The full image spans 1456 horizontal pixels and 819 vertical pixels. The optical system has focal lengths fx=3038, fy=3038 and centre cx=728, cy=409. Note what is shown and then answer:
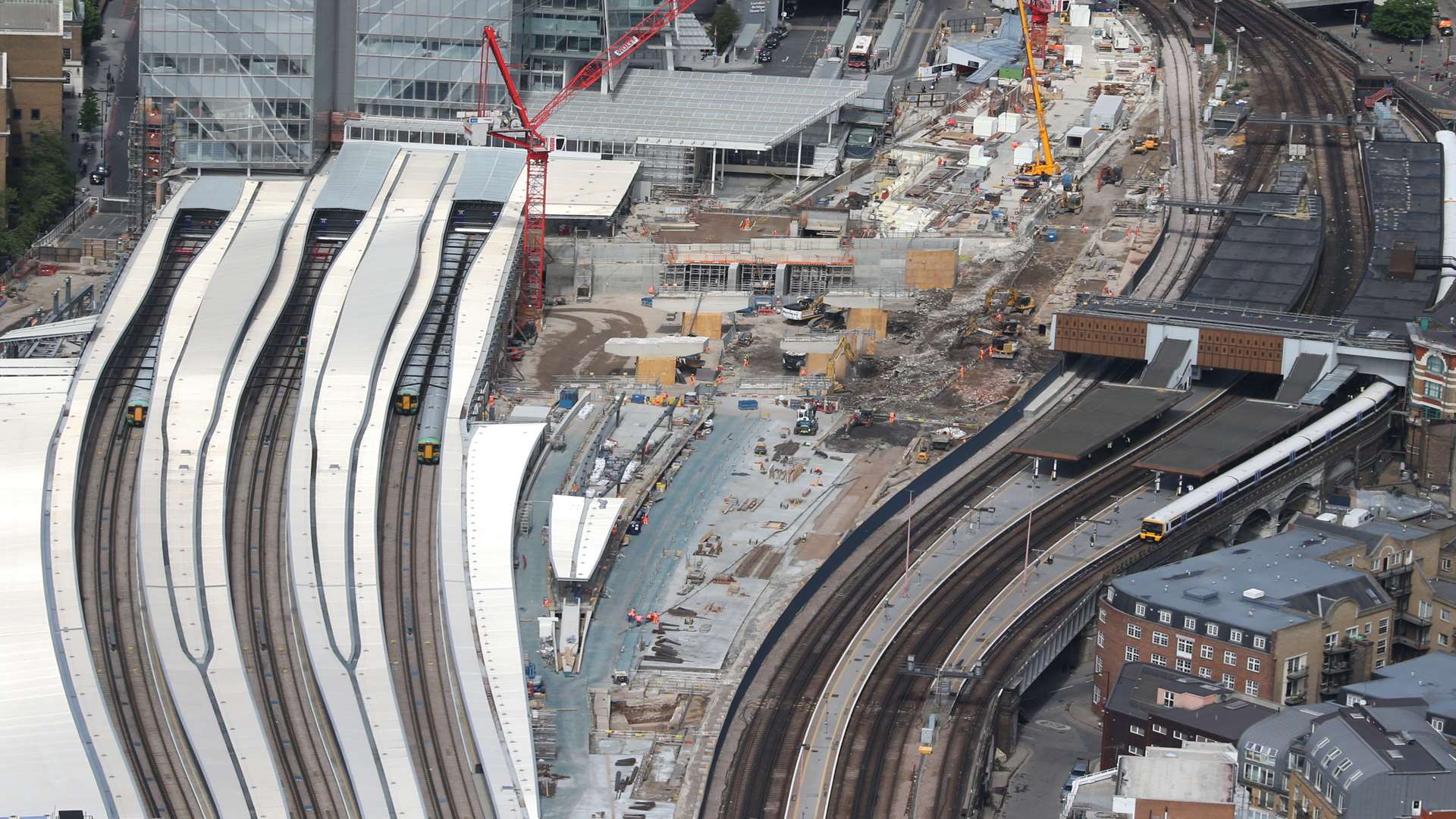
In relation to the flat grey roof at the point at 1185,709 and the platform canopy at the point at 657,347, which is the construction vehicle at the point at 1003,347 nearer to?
the platform canopy at the point at 657,347

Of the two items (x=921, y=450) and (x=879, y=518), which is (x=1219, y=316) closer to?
(x=921, y=450)

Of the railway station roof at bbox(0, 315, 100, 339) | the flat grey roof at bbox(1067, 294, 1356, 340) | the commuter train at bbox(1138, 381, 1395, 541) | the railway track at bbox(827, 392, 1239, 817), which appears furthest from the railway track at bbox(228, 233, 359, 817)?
the flat grey roof at bbox(1067, 294, 1356, 340)

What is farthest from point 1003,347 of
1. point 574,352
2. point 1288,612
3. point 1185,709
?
point 1185,709

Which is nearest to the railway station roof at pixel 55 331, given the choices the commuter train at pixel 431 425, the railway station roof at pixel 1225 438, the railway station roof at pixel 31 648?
the railway station roof at pixel 31 648

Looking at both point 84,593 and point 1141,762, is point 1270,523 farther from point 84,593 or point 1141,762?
point 84,593

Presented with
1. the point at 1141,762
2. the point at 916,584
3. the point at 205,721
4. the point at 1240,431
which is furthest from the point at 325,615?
the point at 1240,431

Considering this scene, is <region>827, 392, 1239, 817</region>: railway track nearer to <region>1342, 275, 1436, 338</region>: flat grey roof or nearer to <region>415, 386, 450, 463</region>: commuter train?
<region>1342, 275, 1436, 338</region>: flat grey roof

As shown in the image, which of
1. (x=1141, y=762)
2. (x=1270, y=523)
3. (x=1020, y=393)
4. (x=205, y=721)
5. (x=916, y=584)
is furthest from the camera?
(x=1020, y=393)
